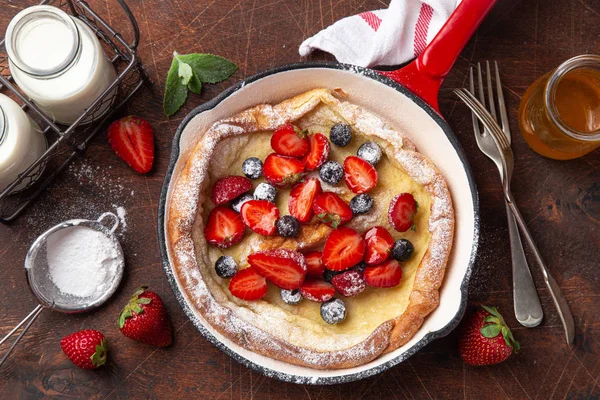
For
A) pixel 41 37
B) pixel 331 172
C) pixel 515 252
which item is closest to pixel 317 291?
pixel 331 172

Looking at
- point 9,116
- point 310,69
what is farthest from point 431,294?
point 9,116

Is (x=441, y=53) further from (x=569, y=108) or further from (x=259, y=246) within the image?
(x=259, y=246)

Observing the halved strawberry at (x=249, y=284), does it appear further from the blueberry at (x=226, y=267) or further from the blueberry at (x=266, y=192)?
the blueberry at (x=266, y=192)

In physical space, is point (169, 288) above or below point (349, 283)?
above

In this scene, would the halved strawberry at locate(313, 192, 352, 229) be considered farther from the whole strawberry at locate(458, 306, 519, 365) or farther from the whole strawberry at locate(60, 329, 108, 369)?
the whole strawberry at locate(60, 329, 108, 369)

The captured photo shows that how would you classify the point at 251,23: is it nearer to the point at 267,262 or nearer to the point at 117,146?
the point at 117,146

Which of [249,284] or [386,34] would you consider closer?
[249,284]
